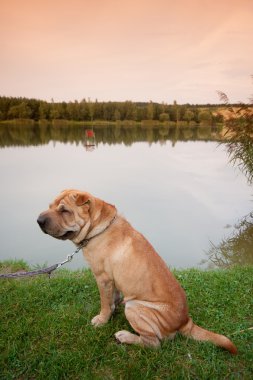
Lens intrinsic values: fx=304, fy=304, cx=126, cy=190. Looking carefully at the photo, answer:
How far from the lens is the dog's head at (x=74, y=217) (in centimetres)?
345

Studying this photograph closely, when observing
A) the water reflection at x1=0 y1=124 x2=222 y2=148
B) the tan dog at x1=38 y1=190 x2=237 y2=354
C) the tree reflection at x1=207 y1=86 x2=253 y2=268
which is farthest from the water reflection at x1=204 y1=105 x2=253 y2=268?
the water reflection at x1=0 y1=124 x2=222 y2=148

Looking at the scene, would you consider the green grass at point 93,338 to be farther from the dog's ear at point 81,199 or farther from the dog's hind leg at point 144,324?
the dog's ear at point 81,199

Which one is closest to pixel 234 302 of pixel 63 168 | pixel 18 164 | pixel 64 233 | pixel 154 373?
pixel 154 373

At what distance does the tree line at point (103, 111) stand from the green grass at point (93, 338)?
234 feet

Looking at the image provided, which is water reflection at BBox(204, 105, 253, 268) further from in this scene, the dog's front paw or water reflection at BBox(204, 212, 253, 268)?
the dog's front paw

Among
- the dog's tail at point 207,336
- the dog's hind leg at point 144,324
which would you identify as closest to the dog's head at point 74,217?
the dog's hind leg at point 144,324

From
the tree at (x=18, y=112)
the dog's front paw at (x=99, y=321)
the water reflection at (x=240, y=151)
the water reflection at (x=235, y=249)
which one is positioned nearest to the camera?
the dog's front paw at (x=99, y=321)

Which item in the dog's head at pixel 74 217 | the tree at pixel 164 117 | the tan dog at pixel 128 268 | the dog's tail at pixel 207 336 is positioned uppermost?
the tree at pixel 164 117

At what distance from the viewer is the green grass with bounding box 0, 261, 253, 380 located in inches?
130

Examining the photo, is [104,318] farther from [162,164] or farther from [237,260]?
[162,164]

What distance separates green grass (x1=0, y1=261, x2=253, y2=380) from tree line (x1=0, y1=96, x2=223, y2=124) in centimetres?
7121

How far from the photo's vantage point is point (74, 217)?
357 cm

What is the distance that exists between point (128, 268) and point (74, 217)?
0.86 m

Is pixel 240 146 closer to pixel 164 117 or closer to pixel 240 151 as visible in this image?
pixel 240 151
